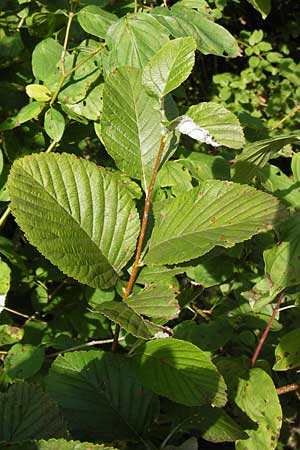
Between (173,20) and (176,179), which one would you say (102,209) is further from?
(173,20)

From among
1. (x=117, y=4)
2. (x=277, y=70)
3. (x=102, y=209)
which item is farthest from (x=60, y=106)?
(x=277, y=70)

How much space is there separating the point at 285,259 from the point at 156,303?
0.32 m

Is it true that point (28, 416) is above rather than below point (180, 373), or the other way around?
above

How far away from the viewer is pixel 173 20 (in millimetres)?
1270

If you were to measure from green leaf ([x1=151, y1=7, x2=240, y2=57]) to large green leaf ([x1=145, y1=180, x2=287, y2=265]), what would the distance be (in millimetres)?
402

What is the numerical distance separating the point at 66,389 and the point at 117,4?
973 mm

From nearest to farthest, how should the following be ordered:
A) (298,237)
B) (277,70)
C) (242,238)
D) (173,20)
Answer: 1. (242,238)
2. (298,237)
3. (173,20)
4. (277,70)

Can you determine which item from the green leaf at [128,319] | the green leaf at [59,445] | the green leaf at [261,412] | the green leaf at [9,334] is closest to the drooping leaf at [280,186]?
the green leaf at [261,412]

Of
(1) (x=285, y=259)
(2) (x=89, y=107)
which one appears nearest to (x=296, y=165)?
(1) (x=285, y=259)

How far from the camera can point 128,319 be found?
88cm

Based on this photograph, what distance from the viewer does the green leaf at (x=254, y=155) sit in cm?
102

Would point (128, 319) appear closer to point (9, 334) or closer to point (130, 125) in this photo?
point (130, 125)

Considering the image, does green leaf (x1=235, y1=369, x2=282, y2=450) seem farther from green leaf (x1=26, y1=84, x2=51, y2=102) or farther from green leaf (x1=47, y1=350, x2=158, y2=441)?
green leaf (x1=26, y1=84, x2=51, y2=102)

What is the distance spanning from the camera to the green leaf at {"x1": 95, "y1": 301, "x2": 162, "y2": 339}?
0.85 m
